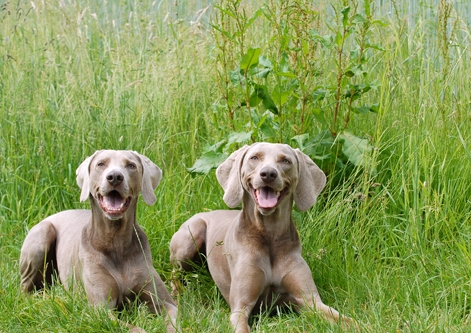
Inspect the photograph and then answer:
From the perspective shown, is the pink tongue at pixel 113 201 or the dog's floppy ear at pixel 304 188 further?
the dog's floppy ear at pixel 304 188

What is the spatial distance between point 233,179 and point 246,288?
0.69m

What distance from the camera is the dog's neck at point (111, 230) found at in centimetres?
508

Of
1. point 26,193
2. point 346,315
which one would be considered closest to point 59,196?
point 26,193

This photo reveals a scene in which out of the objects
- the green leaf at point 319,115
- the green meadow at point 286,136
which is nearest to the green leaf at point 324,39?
the green meadow at point 286,136

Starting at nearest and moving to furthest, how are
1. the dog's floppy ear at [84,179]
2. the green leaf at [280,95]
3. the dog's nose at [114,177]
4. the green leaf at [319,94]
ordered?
the dog's nose at [114,177]
the dog's floppy ear at [84,179]
the green leaf at [280,95]
the green leaf at [319,94]

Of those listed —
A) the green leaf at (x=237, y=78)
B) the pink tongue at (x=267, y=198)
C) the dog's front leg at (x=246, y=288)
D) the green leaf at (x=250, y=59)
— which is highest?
the green leaf at (x=250, y=59)

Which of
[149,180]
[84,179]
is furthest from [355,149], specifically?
[84,179]

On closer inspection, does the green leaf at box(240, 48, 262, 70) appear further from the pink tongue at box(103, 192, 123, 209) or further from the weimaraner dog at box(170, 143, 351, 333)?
the pink tongue at box(103, 192, 123, 209)

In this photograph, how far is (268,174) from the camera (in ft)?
15.8

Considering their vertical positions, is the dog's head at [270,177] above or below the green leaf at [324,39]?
below

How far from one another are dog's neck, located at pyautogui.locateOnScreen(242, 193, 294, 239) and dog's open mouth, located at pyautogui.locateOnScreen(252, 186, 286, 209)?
3.9 inches

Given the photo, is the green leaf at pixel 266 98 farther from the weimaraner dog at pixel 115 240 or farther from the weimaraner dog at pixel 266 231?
the weimaraner dog at pixel 115 240

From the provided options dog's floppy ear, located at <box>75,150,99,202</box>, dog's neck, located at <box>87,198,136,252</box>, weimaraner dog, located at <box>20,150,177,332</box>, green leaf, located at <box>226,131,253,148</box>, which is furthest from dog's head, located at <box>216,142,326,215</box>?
dog's floppy ear, located at <box>75,150,99,202</box>

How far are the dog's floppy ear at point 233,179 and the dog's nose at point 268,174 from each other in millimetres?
334
